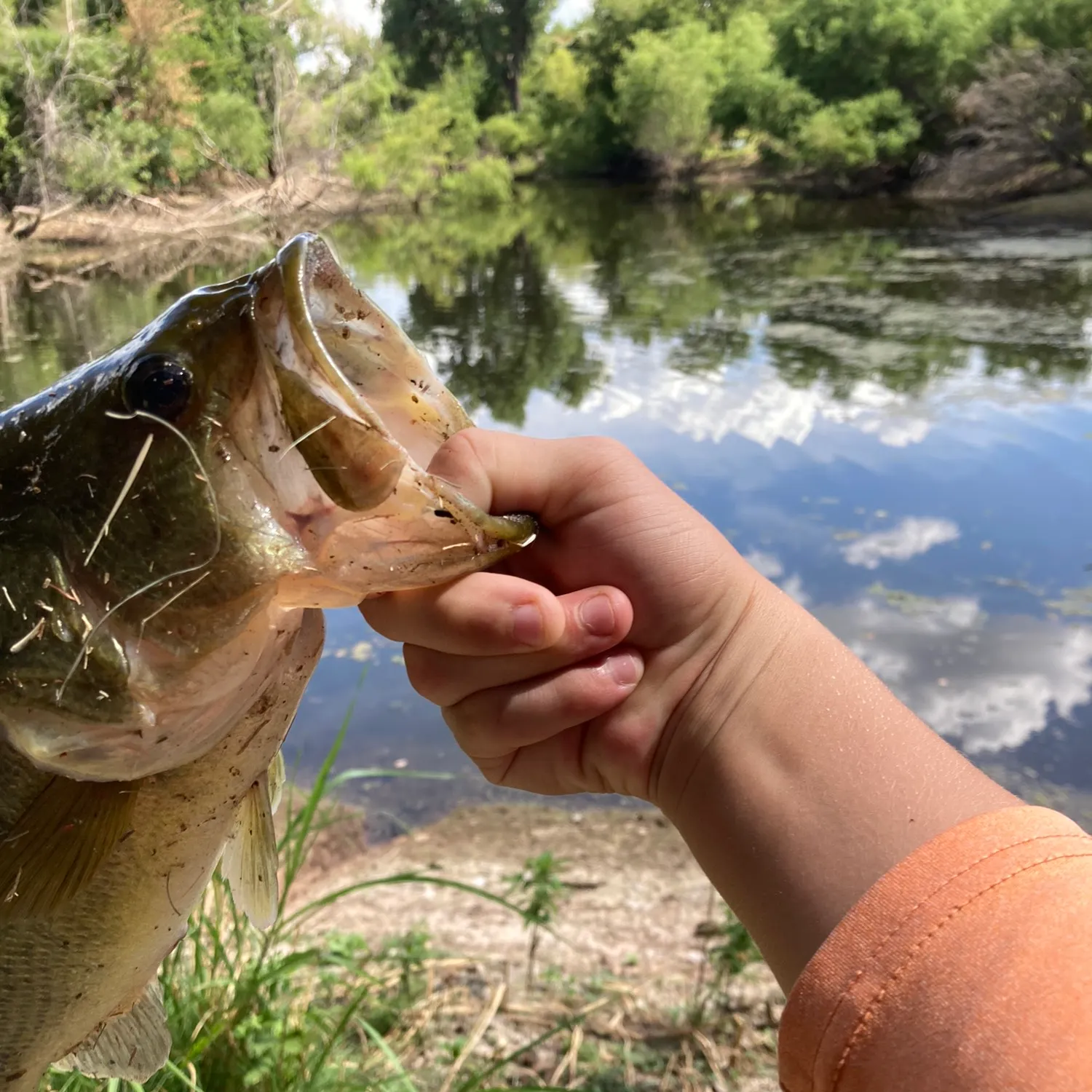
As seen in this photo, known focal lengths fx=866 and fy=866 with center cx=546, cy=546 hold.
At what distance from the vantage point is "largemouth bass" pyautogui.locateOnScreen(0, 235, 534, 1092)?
1.20m

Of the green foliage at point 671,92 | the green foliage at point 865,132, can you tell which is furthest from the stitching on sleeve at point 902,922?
the green foliage at point 671,92

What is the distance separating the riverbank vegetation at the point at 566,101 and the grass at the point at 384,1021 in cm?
2167

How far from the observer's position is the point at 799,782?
1522 millimetres

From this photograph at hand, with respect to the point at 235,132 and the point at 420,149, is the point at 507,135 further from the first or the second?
the point at 235,132

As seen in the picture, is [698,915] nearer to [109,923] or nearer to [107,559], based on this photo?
[109,923]

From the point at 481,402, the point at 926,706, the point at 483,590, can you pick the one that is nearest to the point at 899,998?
the point at 483,590

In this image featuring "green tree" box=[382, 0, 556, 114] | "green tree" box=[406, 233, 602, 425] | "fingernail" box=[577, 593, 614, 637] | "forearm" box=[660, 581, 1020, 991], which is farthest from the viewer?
"green tree" box=[382, 0, 556, 114]

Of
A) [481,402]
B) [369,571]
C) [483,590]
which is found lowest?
[481,402]

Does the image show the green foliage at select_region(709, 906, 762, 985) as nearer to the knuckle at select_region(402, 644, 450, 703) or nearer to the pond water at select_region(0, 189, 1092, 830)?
the knuckle at select_region(402, 644, 450, 703)

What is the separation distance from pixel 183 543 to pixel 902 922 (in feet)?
3.76

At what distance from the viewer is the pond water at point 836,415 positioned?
557 centimetres

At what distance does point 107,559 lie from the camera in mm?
1235

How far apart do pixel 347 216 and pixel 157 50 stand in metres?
Answer: 7.62

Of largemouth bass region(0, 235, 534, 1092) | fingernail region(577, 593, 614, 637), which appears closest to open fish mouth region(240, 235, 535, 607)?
largemouth bass region(0, 235, 534, 1092)
